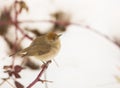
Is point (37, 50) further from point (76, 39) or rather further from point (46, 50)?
point (76, 39)

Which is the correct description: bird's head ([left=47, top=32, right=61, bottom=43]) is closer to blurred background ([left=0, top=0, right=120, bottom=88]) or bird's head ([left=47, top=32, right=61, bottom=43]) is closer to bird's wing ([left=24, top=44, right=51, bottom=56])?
bird's wing ([left=24, top=44, right=51, bottom=56])

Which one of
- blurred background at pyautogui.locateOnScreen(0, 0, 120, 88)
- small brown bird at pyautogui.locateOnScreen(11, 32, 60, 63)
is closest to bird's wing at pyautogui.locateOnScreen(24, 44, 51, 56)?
small brown bird at pyautogui.locateOnScreen(11, 32, 60, 63)

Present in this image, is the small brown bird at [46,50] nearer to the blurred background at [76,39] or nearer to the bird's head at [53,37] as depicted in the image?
the bird's head at [53,37]

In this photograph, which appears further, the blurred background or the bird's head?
the blurred background

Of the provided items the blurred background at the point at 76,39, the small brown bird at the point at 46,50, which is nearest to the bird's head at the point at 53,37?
the small brown bird at the point at 46,50

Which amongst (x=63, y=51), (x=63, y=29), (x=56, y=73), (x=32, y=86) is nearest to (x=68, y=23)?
(x=63, y=29)

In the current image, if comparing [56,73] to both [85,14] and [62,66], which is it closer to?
[62,66]

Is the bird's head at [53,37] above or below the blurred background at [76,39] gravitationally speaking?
below

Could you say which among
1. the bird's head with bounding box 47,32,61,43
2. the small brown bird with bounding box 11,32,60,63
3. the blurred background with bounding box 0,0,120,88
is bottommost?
the small brown bird with bounding box 11,32,60,63
